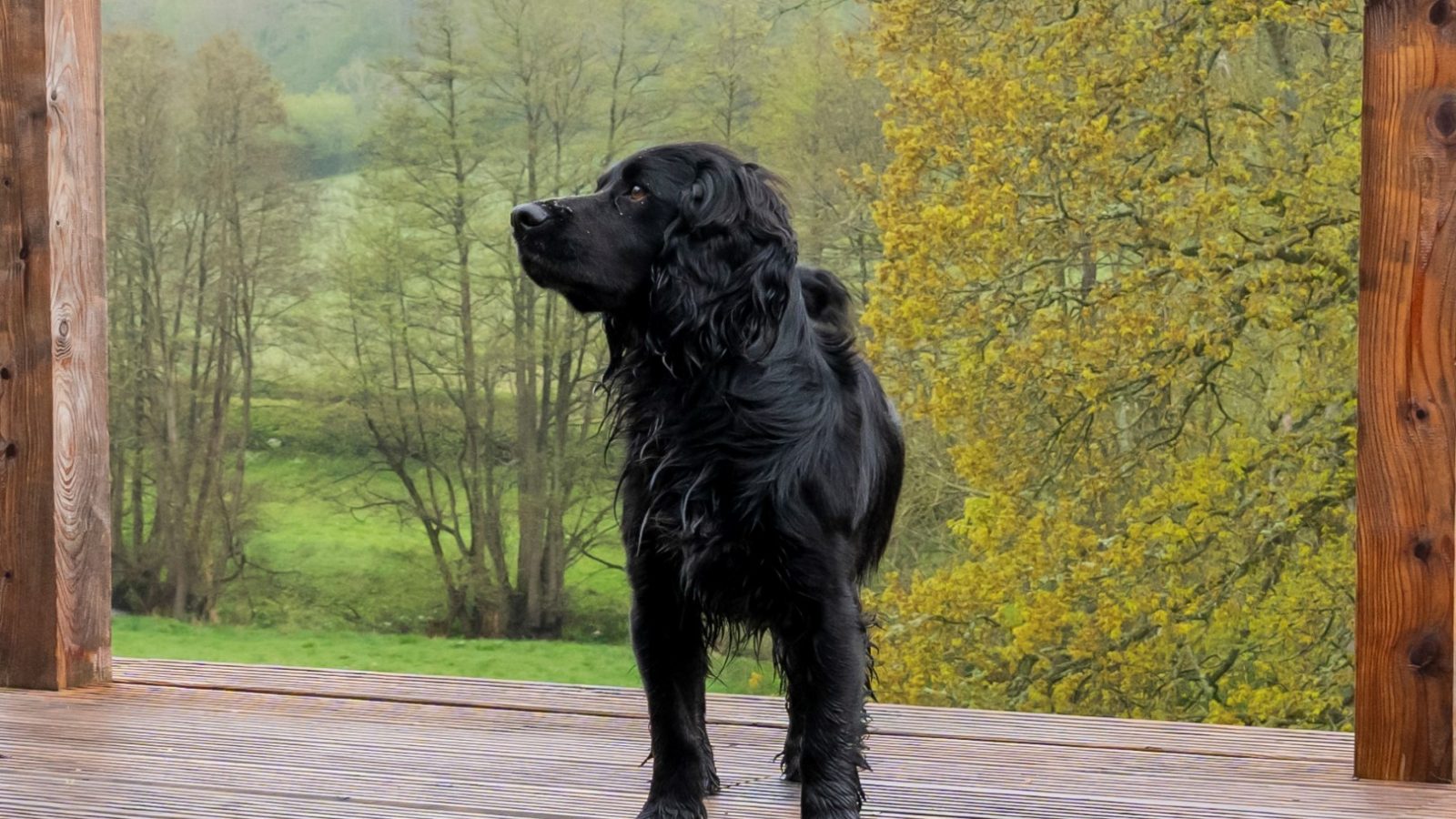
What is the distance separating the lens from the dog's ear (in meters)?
2.27

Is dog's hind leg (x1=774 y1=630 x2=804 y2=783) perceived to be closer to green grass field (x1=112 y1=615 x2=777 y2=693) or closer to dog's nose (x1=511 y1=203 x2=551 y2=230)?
dog's nose (x1=511 y1=203 x2=551 y2=230)

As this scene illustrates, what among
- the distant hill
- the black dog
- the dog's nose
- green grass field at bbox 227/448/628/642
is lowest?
green grass field at bbox 227/448/628/642

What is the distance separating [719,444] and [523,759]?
29.1 inches

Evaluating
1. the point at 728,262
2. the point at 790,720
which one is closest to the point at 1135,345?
the point at 790,720

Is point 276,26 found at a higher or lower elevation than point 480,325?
higher

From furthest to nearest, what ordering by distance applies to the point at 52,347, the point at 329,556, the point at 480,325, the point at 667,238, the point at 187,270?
the point at 329,556 < the point at 187,270 < the point at 480,325 < the point at 52,347 < the point at 667,238

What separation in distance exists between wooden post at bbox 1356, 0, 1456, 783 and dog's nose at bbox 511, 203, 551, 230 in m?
1.36

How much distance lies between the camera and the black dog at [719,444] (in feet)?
7.25

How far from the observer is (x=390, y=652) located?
8.28m

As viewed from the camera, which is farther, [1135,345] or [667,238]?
[1135,345]

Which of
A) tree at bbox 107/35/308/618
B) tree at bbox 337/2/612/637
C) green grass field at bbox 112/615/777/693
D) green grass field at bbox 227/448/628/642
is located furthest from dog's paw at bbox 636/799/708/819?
tree at bbox 107/35/308/618

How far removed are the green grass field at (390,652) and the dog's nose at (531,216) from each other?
5158 mm

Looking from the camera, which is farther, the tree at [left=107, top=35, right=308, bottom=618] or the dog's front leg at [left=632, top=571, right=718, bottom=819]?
the tree at [left=107, top=35, right=308, bottom=618]

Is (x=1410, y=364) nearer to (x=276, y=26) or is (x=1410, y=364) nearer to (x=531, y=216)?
(x=531, y=216)
